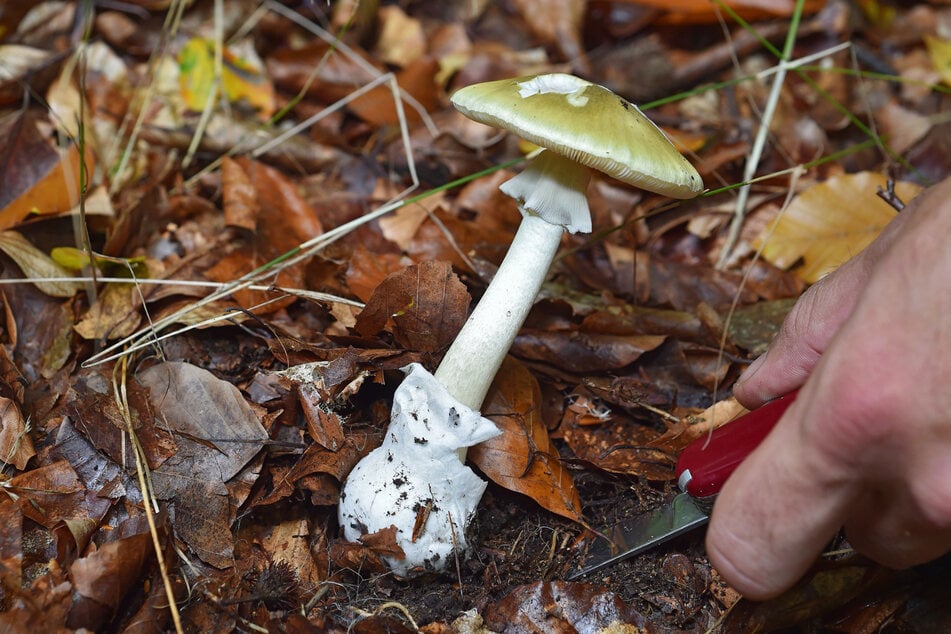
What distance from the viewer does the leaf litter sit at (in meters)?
2.19

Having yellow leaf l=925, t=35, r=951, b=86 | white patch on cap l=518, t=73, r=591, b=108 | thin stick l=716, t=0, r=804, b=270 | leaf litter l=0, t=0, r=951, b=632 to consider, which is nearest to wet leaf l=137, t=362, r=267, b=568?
leaf litter l=0, t=0, r=951, b=632

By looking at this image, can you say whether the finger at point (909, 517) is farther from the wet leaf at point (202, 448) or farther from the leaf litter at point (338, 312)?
the wet leaf at point (202, 448)

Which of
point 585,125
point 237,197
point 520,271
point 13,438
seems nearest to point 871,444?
point 585,125

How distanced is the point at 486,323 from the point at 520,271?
0.21 meters

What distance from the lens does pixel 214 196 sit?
372cm

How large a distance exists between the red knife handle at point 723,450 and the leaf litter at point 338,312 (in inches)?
15.7

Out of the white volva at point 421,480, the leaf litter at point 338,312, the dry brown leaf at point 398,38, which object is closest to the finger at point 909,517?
the leaf litter at point 338,312

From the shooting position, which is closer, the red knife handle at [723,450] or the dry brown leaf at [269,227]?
the red knife handle at [723,450]

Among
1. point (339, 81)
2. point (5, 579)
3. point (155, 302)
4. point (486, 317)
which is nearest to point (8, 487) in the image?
point (5, 579)

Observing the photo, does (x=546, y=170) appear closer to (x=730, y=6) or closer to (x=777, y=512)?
(x=777, y=512)

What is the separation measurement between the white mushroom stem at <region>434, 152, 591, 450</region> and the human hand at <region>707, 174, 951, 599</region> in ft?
3.13

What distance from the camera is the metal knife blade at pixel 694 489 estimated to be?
197 centimetres

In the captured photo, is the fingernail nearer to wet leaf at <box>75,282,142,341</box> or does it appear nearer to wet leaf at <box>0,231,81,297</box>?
wet leaf at <box>75,282,142,341</box>

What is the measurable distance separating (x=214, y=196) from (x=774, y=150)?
3379 millimetres
